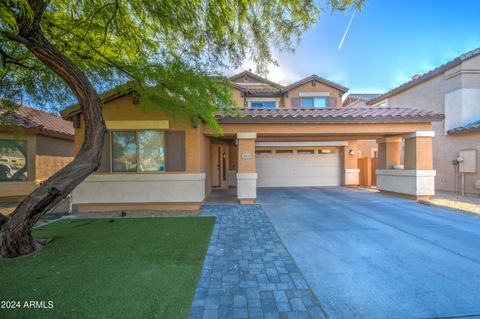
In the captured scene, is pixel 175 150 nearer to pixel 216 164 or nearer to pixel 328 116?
pixel 216 164

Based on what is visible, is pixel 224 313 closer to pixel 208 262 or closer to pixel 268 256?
pixel 208 262

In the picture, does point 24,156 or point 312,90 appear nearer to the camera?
point 24,156

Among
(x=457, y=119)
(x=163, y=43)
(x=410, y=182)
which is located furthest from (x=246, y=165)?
(x=457, y=119)

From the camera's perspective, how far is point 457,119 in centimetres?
1047

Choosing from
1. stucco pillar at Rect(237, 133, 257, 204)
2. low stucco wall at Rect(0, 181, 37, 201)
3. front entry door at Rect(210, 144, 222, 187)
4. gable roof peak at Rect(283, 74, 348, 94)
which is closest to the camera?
stucco pillar at Rect(237, 133, 257, 204)

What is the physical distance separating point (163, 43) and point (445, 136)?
13.7 m

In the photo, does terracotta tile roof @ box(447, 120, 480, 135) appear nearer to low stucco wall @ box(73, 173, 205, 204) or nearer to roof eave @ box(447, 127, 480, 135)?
roof eave @ box(447, 127, 480, 135)

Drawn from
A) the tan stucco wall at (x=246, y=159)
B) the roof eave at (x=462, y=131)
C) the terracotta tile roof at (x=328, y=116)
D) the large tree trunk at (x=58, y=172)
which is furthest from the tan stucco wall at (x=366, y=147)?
the large tree trunk at (x=58, y=172)

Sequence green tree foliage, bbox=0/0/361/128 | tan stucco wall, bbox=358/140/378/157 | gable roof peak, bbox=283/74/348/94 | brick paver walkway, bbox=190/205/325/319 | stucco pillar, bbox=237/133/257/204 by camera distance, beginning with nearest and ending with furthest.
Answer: brick paver walkway, bbox=190/205/325/319 < green tree foliage, bbox=0/0/361/128 < stucco pillar, bbox=237/133/257/204 < gable roof peak, bbox=283/74/348/94 < tan stucco wall, bbox=358/140/378/157

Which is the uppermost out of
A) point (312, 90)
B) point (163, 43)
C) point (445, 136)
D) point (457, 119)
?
point (312, 90)

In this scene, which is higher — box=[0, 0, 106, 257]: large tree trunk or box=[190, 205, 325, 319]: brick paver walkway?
box=[0, 0, 106, 257]: large tree trunk

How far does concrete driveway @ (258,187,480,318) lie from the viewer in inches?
103

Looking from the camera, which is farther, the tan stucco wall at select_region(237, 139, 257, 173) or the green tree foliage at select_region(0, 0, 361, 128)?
the tan stucco wall at select_region(237, 139, 257, 173)

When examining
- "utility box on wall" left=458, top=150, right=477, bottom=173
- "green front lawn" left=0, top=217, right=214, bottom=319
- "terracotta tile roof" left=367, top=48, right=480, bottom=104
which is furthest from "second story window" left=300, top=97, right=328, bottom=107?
"green front lawn" left=0, top=217, right=214, bottom=319
